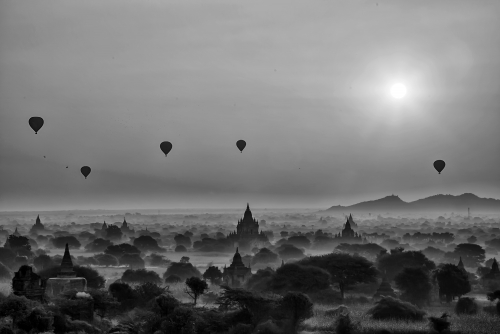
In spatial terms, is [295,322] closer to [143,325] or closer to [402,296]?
[143,325]

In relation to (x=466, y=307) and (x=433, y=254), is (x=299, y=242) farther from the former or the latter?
(x=466, y=307)

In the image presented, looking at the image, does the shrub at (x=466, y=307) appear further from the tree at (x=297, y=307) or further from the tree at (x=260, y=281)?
the tree at (x=260, y=281)

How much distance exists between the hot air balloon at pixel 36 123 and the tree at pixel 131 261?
3615 cm

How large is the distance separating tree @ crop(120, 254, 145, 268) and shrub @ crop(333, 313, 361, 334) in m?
64.3

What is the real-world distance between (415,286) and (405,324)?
14983 millimetres

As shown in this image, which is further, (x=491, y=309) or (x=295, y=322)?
(x=491, y=309)

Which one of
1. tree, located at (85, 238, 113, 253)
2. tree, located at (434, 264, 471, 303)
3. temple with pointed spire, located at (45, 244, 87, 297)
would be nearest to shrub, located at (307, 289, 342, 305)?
tree, located at (434, 264, 471, 303)

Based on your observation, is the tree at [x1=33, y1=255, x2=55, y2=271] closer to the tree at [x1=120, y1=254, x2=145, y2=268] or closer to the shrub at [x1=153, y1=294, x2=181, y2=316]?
the tree at [x1=120, y1=254, x2=145, y2=268]

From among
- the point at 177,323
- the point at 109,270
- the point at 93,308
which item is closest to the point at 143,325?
the point at 177,323

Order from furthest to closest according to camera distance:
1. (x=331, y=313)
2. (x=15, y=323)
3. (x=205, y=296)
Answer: (x=205, y=296), (x=331, y=313), (x=15, y=323)

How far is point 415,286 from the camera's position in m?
71.8

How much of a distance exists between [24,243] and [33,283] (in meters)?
80.4

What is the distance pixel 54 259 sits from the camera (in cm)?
10838

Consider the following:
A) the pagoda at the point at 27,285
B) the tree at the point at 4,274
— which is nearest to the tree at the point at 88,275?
the tree at the point at 4,274
